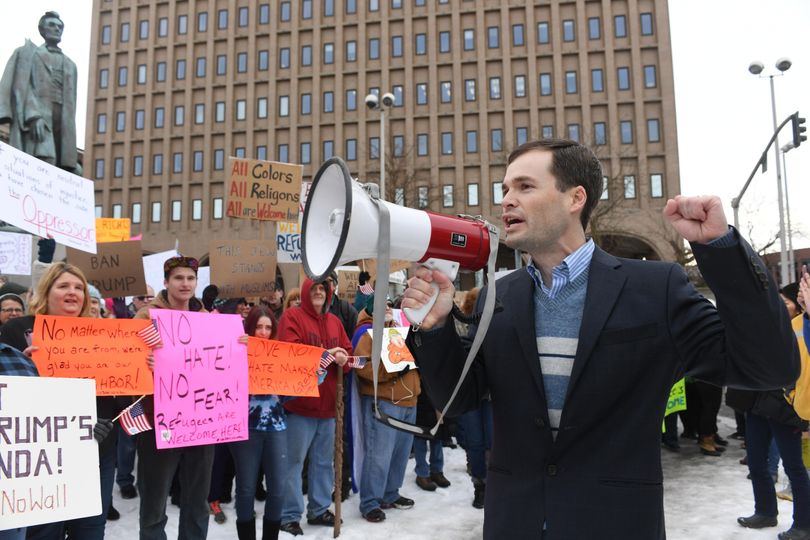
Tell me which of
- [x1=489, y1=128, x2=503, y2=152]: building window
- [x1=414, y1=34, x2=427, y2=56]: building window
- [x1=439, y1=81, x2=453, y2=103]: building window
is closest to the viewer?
[x1=489, y1=128, x2=503, y2=152]: building window

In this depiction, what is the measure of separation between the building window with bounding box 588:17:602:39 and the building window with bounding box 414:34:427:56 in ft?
36.1

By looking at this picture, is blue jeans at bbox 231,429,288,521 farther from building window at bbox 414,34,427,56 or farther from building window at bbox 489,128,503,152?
building window at bbox 414,34,427,56

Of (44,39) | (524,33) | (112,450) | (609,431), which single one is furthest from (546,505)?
(524,33)

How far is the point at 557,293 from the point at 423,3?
45896 millimetres

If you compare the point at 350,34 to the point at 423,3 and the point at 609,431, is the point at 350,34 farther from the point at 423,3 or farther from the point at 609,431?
the point at 609,431

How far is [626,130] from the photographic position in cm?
3922

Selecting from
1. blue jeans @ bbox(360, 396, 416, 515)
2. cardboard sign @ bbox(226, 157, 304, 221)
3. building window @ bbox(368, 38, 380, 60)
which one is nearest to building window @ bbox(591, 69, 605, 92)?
building window @ bbox(368, 38, 380, 60)

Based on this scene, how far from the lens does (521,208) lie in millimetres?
1818

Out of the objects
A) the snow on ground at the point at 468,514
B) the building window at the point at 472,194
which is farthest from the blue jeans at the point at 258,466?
the building window at the point at 472,194

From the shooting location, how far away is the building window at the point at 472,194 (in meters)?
40.4

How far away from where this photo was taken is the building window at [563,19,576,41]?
40.9 m

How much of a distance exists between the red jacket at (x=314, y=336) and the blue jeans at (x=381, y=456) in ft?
1.58

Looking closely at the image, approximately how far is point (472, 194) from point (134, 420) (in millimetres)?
38050

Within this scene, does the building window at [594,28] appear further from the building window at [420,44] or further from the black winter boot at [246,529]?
the black winter boot at [246,529]
